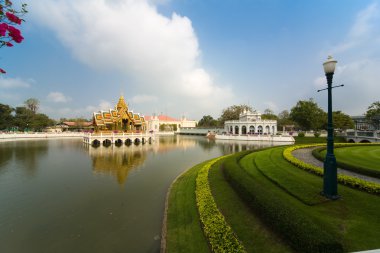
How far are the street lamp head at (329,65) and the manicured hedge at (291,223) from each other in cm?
497

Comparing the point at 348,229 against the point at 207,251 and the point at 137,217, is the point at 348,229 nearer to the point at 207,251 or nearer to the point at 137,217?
the point at 207,251

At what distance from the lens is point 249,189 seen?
310 inches

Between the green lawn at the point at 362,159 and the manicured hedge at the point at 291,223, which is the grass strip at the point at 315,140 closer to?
the green lawn at the point at 362,159

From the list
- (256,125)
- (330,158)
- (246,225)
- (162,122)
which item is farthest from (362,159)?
(162,122)

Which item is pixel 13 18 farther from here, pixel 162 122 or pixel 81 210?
pixel 162 122

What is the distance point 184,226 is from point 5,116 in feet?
264

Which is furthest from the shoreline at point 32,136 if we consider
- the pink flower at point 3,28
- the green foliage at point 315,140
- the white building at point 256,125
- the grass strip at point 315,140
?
the green foliage at point 315,140

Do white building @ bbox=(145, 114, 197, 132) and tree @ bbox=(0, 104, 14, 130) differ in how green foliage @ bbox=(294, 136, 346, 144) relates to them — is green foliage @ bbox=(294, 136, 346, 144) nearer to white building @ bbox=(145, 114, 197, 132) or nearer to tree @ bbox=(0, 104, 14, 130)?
white building @ bbox=(145, 114, 197, 132)

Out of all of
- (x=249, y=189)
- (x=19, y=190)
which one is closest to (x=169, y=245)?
(x=249, y=189)

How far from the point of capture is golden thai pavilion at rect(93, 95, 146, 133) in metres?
43.0

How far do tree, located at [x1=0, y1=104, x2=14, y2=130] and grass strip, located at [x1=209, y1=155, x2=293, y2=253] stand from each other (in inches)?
3107

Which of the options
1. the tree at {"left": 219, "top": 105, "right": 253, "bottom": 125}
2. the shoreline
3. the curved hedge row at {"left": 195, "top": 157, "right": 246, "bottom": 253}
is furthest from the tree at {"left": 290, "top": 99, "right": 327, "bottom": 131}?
the shoreline

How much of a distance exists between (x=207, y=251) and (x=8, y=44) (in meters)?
6.80

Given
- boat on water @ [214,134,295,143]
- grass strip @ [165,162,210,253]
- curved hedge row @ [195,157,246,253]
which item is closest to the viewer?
curved hedge row @ [195,157,246,253]
